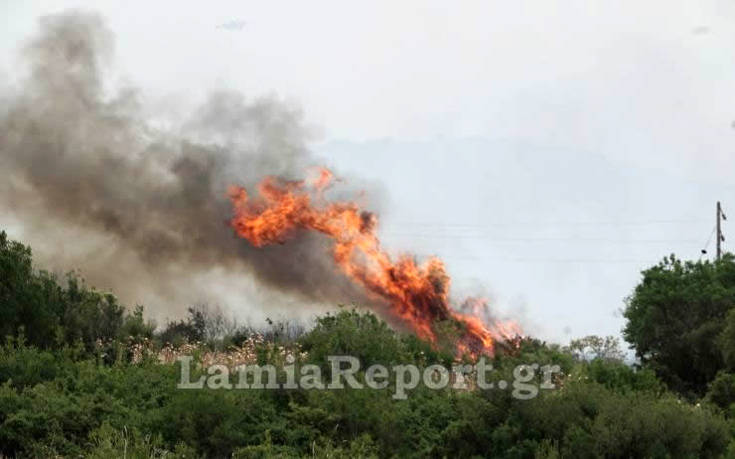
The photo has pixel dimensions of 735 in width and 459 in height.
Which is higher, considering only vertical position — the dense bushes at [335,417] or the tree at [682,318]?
the tree at [682,318]

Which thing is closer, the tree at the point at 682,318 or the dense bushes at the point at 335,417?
the dense bushes at the point at 335,417

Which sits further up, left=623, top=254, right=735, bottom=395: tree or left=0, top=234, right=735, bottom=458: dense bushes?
left=623, top=254, right=735, bottom=395: tree

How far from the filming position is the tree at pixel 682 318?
41.6 metres

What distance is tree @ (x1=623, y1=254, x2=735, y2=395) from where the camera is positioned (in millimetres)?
41562

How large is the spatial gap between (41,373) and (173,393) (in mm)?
3447

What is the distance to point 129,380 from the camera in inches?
851

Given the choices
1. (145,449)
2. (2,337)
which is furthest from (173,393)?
(2,337)

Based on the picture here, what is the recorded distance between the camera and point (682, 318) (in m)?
44.2

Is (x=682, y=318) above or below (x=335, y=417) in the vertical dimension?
above

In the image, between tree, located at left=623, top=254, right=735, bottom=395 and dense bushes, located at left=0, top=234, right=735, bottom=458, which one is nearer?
dense bushes, located at left=0, top=234, right=735, bottom=458

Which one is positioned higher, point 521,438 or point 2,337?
point 2,337

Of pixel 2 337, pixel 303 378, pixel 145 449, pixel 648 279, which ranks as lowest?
pixel 145 449

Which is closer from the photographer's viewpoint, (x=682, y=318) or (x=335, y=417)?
(x=335, y=417)

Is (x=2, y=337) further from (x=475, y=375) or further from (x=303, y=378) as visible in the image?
(x=475, y=375)
